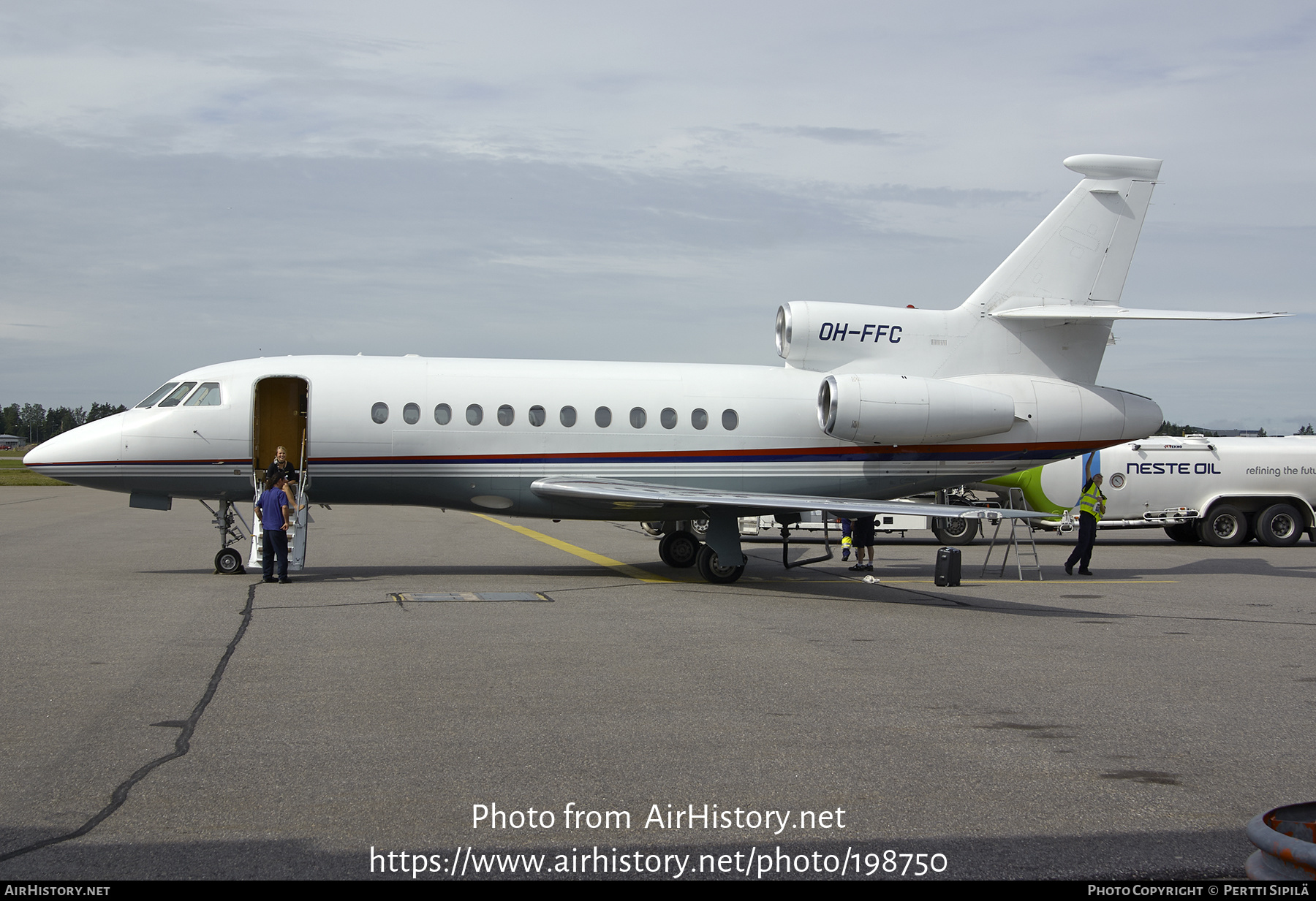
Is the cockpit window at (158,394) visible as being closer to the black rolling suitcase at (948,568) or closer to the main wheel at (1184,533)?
the black rolling suitcase at (948,568)

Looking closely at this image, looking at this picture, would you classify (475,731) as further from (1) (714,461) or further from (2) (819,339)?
(2) (819,339)

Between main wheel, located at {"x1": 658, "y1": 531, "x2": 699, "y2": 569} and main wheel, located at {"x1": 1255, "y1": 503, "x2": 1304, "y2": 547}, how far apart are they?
15571 mm

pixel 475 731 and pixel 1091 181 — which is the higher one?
pixel 1091 181

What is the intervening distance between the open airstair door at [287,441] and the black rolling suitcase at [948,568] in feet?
31.4

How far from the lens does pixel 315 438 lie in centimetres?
1720

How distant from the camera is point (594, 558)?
2166 centimetres

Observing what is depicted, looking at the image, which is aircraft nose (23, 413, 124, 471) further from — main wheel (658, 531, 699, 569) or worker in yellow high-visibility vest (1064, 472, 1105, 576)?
worker in yellow high-visibility vest (1064, 472, 1105, 576)

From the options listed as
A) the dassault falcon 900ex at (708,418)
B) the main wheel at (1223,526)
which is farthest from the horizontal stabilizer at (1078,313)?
the main wheel at (1223,526)

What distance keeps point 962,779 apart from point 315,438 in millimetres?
13007

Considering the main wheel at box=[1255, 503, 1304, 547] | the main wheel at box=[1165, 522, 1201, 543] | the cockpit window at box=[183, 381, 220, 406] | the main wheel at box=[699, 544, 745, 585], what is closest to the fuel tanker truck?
the main wheel at box=[1255, 503, 1304, 547]

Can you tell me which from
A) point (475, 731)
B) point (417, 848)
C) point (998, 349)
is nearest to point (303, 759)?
point (475, 731)

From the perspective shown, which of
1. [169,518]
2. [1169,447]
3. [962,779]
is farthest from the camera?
[169,518]

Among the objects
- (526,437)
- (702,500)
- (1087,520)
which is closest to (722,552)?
(702,500)
